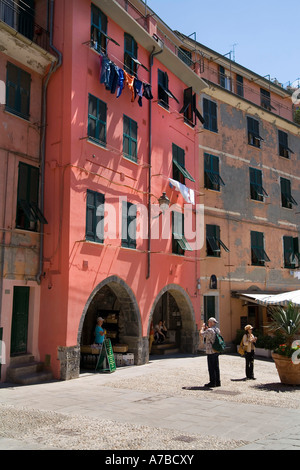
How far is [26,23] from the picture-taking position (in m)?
14.0

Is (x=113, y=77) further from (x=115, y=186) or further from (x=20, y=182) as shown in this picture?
(x=20, y=182)

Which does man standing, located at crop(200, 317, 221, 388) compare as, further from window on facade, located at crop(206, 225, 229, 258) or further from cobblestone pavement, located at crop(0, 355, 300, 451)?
window on facade, located at crop(206, 225, 229, 258)

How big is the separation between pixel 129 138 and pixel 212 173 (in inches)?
256

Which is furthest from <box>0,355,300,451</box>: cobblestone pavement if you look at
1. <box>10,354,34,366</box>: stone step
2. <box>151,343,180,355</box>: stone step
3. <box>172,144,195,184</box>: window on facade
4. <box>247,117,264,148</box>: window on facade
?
<box>247,117,264,148</box>: window on facade

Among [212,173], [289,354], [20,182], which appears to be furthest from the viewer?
[212,173]

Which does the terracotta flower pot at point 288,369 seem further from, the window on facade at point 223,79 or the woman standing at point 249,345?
the window on facade at point 223,79

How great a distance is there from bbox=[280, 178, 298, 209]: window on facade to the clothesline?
12309 millimetres

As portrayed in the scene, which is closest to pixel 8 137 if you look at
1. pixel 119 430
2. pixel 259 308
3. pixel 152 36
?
pixel 152 36

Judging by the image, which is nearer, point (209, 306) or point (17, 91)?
point (17, 91)

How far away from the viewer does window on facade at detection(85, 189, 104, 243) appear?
44.2 feet

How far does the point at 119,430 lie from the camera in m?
7.11

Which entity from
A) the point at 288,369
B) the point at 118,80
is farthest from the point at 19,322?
the point at 118,80
